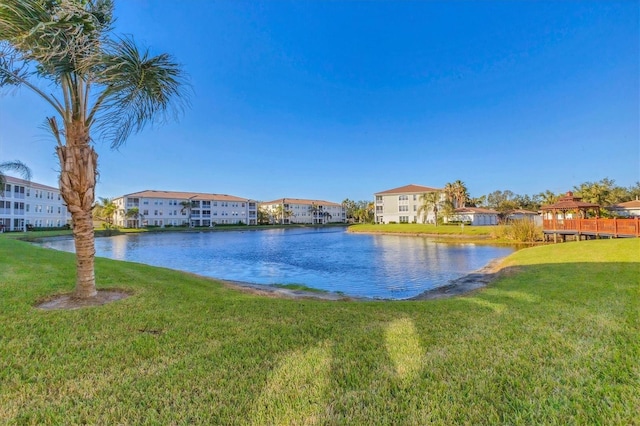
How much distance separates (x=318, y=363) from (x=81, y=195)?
579cm

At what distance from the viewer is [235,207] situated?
8575 cm

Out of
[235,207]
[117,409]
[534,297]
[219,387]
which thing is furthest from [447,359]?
[235,207]

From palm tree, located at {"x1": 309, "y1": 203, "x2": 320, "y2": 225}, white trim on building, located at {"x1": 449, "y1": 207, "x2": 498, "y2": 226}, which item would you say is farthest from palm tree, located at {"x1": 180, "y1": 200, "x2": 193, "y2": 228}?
white trim on building, located at {"x1": 449, "y1": 207, "x2": 498, "y2": 226}

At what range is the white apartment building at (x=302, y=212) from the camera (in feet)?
319

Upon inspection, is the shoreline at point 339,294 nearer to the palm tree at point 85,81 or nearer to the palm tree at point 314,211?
the palm tree at point 85,81

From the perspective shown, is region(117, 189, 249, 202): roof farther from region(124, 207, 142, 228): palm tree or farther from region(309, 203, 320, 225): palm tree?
region(309, 203, 320, 225): palm tree

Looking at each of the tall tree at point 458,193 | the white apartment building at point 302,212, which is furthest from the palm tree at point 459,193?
the white apartment building at point 302,212

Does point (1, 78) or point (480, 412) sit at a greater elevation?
point (1, 78)

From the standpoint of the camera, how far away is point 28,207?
4769 centimetres

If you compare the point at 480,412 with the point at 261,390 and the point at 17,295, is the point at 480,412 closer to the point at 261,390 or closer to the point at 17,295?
the point at 261,390

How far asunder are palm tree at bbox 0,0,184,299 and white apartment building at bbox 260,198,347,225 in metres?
89.9

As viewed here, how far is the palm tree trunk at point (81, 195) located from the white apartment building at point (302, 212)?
295ft

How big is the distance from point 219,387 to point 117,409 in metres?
0.85

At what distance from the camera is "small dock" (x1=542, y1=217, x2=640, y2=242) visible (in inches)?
784
